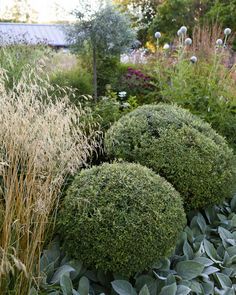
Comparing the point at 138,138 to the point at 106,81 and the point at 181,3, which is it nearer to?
the point at 106,81

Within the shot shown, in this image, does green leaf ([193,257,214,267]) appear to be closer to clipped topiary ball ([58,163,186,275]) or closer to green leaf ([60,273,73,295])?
clipped topiary ball ([58,163,186,275])

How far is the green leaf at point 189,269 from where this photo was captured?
2.38 m

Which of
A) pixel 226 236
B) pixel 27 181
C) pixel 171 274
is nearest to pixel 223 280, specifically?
pixel 171 274

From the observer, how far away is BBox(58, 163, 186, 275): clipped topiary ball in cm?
219

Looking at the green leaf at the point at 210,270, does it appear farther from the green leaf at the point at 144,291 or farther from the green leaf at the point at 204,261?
the green leaf at the point at 144,291

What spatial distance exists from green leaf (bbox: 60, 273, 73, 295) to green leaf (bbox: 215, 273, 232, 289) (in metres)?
0.93

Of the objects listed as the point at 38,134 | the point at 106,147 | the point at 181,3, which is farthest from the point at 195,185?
the point at 181,3

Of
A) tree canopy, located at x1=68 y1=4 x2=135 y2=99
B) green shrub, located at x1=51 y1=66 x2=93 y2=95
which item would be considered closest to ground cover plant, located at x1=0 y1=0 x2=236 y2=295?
green shrub, located at x1=51 y1=66 x2=93 y2=95

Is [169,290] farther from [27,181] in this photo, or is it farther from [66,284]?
[27,181]

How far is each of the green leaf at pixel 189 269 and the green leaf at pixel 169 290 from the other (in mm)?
234

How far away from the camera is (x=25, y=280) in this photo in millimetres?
1938

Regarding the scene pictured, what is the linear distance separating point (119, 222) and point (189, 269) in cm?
57

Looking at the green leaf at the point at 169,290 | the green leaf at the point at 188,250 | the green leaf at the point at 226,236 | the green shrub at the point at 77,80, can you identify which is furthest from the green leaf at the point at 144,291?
the green shrub at the point at 77,80

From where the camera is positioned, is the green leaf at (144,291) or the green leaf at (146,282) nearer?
the green leaf at (144,291)
